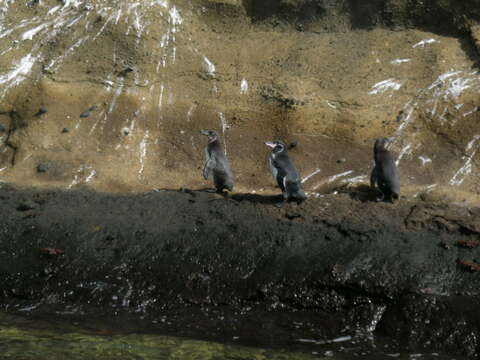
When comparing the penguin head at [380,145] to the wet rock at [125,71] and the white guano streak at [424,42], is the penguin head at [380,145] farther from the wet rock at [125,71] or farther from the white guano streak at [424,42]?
the wet rock at [125,71]

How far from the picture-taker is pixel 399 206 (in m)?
7.66

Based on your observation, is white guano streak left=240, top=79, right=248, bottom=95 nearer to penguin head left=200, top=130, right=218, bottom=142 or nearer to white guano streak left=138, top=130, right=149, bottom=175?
penguin head left=200, top=130, right=218, bottom=142

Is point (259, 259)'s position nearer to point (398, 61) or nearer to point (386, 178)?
point (386, 178)

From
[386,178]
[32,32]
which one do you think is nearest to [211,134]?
[386,178]

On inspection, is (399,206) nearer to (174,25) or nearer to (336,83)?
(336,83)

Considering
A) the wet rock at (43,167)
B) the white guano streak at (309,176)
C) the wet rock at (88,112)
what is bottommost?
the white guano streak at (309,176)

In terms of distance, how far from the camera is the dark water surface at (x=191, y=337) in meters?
5.62

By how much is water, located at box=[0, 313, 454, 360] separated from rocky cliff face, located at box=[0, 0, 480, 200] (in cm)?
353

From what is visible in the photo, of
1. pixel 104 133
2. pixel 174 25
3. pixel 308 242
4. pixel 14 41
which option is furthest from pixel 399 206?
pixel 14 41

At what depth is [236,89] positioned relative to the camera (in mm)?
11430

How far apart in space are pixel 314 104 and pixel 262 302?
5020mm

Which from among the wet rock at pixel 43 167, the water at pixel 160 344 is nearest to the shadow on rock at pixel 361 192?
the water at pixel 160 344

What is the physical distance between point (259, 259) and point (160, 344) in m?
1.59

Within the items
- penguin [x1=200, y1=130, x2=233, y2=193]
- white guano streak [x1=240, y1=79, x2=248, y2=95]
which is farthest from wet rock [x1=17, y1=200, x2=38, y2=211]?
white guano streak [x1=240, y1=79, x2=248, y2=95]
